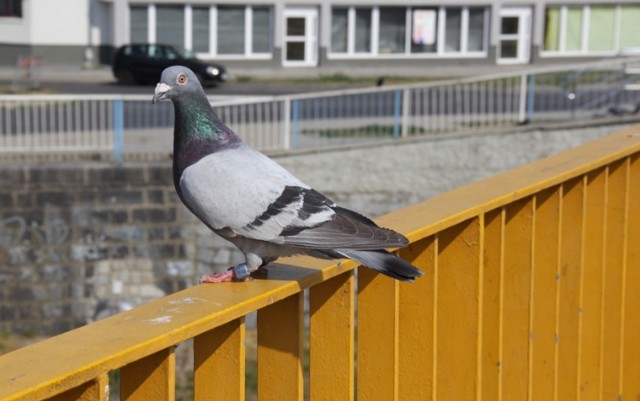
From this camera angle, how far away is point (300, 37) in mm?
37188

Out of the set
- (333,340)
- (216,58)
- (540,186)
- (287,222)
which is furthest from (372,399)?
(216,58)

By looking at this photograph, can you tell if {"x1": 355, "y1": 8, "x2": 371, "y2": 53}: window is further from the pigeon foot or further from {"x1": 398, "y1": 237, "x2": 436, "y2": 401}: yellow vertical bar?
the pigeon foot

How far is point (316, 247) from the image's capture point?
2.76 metres

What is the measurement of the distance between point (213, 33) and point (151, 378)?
116 feet

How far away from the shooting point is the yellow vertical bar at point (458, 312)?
9.29ft

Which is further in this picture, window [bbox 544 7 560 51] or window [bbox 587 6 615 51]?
window [bbox 544 7 560 51]

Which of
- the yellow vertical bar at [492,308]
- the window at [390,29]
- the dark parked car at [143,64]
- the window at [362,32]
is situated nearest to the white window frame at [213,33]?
the window at [362,32]

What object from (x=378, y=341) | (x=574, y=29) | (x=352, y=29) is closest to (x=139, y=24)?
(x=352, y=29)

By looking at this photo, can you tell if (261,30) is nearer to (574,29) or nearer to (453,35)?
(453,35)

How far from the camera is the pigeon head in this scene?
320 centimetres

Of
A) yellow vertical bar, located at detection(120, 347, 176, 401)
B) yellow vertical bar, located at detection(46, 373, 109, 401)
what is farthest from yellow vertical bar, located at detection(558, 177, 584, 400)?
yellow vertical bar, located at detection(46, 373, 109, 401)

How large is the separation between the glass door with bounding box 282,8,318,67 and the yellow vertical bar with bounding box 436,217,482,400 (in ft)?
113

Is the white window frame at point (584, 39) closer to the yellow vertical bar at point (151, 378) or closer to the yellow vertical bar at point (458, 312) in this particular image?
the yellow vertical bar at point (458, 312)

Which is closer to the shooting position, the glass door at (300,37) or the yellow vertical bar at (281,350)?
the yellow vertical bar at (281,350)
